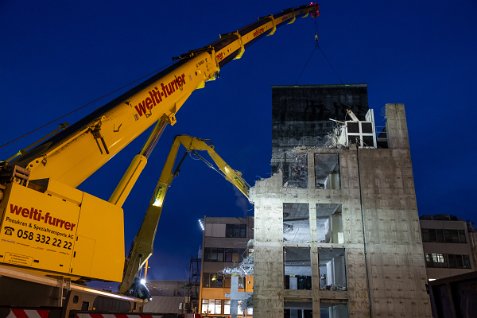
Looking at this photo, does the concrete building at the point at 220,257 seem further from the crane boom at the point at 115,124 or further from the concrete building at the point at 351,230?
the crane boom at the point at 115,124

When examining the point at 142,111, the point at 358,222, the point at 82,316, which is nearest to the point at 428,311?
the point at 358,222

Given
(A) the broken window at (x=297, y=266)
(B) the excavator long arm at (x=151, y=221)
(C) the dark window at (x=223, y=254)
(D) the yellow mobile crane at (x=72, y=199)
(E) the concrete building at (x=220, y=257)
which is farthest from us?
(C) the dark window at (x=223, y=254)

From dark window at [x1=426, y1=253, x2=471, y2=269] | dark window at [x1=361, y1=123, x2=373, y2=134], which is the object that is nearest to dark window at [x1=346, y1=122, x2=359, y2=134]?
dark window at [x1=361, y1=123, x2=373, y2=134]

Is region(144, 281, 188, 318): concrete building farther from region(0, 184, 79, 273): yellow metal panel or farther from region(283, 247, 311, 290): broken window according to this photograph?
region(0, 184, 79, 273): yellow metal panel

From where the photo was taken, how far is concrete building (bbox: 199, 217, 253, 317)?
61.3 metres

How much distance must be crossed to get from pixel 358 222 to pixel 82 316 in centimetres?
2972

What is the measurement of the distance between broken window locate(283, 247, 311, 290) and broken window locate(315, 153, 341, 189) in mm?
6992

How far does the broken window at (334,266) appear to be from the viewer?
109 feet

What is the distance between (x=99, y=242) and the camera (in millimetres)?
8828

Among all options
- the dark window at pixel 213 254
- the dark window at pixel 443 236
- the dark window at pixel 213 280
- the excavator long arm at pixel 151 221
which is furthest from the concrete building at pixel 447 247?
the excavator long arm at pixel 151 221

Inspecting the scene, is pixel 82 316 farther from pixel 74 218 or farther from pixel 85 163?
pixel 85 163

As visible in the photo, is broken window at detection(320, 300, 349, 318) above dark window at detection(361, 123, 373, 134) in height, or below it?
below

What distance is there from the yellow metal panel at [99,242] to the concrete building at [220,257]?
51.3 metres

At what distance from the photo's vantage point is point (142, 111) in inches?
444
